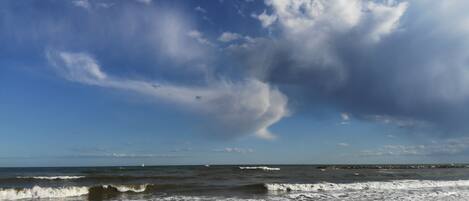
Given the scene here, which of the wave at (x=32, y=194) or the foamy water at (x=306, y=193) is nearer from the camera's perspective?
the foamy water at (x=306, y=193)

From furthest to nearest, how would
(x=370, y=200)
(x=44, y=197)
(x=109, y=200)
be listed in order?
(x=44, y=197) → (x=109, y=200) → (x=370, y=200)

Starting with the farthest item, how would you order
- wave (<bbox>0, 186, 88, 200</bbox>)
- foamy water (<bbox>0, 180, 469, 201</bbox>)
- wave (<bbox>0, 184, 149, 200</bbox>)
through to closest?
wave (<bbox>0, 184, 149, 200</bbox>) → wave (<bbox>0, 186, 88, 200</bbox>) → foamy water (<bbox>0, 180, 469, 201</bbox>)

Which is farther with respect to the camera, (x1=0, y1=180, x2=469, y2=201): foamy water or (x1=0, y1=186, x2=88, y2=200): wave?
(x1=0, y1=186, x2=88, y2=200): wave

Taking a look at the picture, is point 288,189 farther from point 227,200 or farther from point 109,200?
point 109,200

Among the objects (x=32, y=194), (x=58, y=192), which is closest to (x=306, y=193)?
(x=58, y=192)

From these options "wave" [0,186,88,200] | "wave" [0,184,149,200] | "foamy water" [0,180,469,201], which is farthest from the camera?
"wave" [0,184,149,200]

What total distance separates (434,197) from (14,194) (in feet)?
85.4

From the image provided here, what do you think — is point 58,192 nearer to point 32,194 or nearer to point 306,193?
point 32,194

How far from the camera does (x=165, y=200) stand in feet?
79.8

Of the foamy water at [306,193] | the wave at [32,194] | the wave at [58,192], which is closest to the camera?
the foamy water at [306,193]

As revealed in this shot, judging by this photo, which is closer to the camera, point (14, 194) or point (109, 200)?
point (109, 200)

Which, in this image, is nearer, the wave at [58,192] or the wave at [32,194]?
the wave at [32,194]

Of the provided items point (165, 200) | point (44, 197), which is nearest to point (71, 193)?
point (44, 197)

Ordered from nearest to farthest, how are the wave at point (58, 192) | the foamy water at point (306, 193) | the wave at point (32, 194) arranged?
the foamy water at point (306, 193), the wave at point (32, 194), the wave at point (58, 192)
